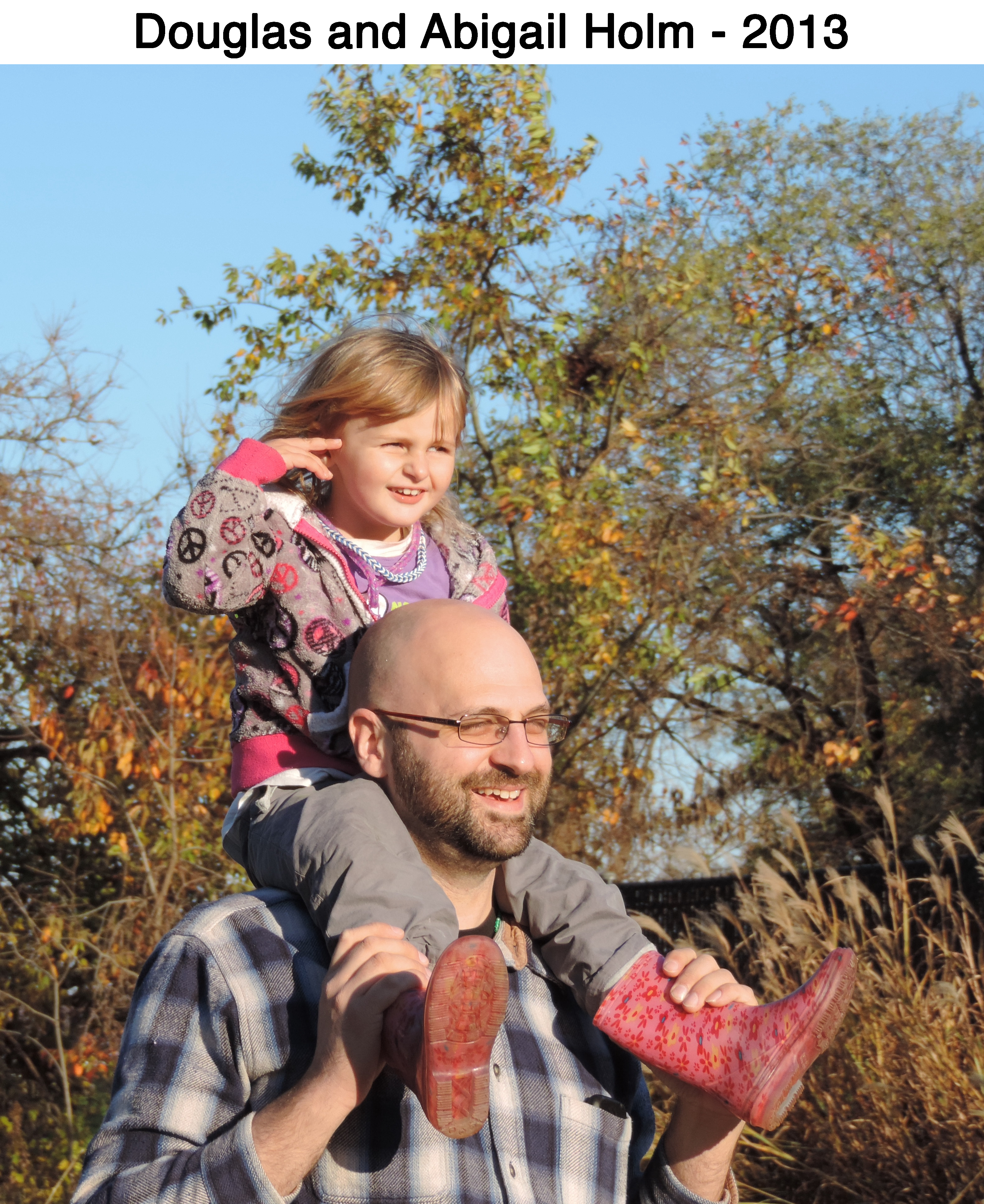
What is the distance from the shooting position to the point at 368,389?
8.59 feet

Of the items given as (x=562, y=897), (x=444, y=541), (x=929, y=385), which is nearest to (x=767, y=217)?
(x=929, y=385)

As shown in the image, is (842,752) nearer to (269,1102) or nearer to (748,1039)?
(748,1039)

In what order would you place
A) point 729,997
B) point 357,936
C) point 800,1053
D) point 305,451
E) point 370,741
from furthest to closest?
point 305,451 < point 370,741 < point 729,997 < point 800,1053 < point 357,936

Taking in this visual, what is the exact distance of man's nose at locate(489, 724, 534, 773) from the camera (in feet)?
7.16

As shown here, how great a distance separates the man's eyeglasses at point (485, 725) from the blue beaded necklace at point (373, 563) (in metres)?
0.45

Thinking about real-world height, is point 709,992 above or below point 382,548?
below

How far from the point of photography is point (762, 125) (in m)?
10.8

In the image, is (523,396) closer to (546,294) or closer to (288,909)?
(546,294)

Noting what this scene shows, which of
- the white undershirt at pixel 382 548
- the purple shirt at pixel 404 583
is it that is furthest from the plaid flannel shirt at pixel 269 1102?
the white undershirt at pixel 382 548

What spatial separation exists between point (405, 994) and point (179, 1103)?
405 millimetres

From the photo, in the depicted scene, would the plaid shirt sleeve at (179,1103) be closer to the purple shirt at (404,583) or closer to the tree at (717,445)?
the purple shirt at (404,583)

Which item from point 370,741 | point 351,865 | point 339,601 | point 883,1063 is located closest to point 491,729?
point 370,741

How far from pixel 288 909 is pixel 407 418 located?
1036 millimetres

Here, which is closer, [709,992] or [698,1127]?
[709,992]
